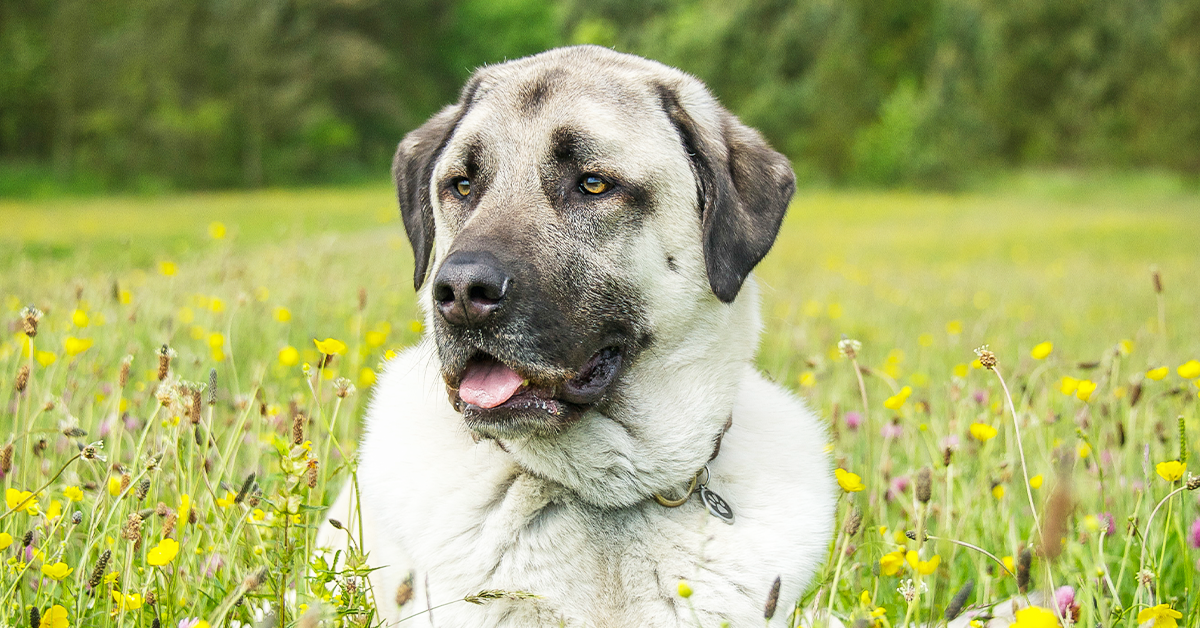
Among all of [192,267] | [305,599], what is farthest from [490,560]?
[192,267]

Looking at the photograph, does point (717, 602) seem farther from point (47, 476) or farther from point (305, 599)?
point (47, 476)

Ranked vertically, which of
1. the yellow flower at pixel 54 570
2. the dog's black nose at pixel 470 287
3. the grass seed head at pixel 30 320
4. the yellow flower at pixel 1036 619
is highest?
the dog's black nose at pixel 470 287

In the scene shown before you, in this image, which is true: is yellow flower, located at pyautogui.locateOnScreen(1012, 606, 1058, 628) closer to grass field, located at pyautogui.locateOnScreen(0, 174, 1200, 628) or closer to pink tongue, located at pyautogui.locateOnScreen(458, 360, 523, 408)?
grass field, located at pyautogui.locateOnScreen(0, 174, 1200, 628)

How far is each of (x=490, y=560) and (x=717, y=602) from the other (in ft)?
2.11

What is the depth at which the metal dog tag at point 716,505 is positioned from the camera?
2.47 m

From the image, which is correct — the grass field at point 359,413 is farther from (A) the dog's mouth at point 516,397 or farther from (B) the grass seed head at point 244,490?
(A) the dog's mouth at point 516,397

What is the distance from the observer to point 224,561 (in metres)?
2.37

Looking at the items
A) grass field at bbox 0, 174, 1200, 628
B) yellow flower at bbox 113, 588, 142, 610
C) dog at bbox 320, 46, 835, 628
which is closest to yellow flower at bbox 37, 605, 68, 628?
grass field at bbox 0, 174, 1200, 628

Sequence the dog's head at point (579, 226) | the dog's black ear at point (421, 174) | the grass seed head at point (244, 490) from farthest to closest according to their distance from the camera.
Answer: the dog's black ear at point (421, 174)
the dog's head at point (579, 226)
the grass seed head at point (244, 490)

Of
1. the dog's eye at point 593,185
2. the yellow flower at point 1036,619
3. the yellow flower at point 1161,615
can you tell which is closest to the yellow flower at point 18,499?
the dog's eye at point 593,185

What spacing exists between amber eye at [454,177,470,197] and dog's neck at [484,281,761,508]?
862 millimetres

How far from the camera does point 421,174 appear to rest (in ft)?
10.5

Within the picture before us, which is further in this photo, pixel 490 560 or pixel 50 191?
pixel 50 191

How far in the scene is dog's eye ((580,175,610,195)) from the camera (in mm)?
2723
